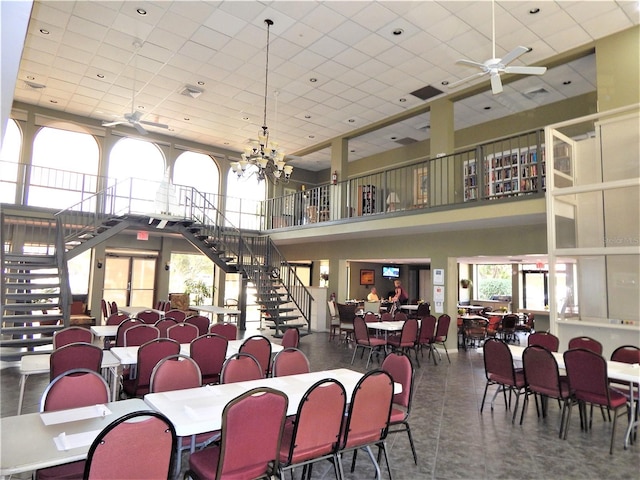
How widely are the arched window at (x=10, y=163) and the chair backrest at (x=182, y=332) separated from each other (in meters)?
7.63

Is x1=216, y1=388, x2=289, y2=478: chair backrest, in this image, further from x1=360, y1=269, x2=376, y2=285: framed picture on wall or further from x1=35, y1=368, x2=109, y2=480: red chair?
x1=360, y1=269, x2=376, y2=285: framed picture on wall

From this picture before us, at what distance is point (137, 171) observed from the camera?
12633 mm

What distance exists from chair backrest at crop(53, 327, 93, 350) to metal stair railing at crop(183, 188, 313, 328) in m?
5.16

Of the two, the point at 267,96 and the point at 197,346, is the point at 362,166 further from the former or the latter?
the point at 197,346

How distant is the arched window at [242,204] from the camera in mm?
14023

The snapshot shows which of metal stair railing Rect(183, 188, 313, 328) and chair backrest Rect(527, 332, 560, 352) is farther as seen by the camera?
metal stair railing Rect(183, 188, 313, 328)

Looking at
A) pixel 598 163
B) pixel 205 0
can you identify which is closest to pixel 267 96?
pixel 205 0

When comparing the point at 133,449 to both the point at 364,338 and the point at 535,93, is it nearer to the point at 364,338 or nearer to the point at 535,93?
the point at 364,338

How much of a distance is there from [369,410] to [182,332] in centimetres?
351

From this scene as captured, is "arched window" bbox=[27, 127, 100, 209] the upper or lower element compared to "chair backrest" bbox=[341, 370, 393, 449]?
upper

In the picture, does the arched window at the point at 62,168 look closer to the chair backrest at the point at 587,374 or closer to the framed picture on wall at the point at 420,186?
the framed picture on wall at the point at 420,186

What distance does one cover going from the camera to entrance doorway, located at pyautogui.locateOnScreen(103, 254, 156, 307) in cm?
1255

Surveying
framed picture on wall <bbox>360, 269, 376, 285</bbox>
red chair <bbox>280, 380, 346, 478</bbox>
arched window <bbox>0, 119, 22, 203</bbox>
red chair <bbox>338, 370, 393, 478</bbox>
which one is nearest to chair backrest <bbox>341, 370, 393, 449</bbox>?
red chair <bbox>338, 370, 393, 478</bbox>

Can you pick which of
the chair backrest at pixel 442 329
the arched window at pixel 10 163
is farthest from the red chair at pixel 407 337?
the arched window at pixel 10 163
